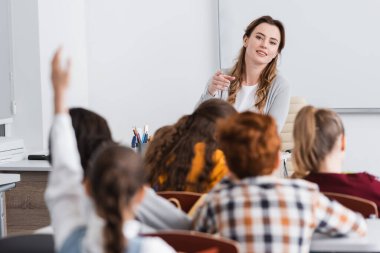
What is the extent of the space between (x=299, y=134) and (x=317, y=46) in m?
3.55

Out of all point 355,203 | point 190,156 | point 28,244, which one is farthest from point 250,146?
point 28,244

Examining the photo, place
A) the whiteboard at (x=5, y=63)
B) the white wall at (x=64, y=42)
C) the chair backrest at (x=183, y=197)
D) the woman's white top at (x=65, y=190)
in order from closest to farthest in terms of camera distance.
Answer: the woman's white top at (x=65, y=190)
the chair backrest at (x=183, y=197)
the whiteboard at (x=5, y=63)
the white wall at (x=64, y=42)

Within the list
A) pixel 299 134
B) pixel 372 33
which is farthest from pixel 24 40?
pixel 299 134

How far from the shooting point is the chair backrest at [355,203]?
106 inches

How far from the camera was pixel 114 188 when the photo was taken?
6.21ft

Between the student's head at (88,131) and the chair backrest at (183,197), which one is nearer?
the student's head at (88,131)

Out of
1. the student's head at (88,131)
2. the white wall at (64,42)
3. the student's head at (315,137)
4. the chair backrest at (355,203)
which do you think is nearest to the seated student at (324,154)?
the student's head at (315,137)

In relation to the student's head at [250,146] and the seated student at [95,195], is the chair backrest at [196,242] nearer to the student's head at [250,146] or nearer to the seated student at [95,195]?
the seated student at [95,195]

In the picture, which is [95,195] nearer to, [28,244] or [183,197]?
[28,244]

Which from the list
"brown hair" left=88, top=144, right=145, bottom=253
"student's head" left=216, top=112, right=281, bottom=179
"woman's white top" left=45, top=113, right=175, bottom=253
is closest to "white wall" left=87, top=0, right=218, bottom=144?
"student's head" left=216, top=112, right=281, bottom=179

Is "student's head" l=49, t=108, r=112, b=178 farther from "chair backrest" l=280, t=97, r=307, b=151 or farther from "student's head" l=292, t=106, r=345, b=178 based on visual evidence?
"chair backrest" l=280, t=97, r=307, b=151

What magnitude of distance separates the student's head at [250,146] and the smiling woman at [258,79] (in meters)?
1.96

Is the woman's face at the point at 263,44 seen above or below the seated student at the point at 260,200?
above

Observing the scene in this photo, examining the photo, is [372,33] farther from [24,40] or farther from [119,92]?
[24,40]
